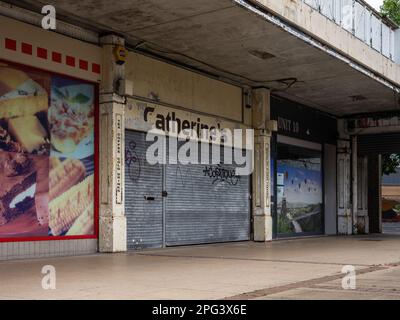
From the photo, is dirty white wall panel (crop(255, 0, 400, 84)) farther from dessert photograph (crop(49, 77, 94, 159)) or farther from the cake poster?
the cake poster

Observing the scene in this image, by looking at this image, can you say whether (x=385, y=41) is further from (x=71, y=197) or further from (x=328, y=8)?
(x=71, y=197)

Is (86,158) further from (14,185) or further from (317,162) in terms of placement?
(317,162)

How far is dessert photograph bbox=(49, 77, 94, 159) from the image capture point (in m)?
12.1

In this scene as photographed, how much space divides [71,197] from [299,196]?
405 inches

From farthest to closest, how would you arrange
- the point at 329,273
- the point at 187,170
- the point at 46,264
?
the point at 187,170 → the point at 46,264 → the point at 329,273

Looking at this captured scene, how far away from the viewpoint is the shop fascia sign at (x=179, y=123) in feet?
45.0

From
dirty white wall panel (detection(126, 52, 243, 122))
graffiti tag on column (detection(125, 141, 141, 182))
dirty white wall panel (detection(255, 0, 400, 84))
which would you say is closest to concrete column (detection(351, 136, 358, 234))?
dirty white wall panel (detection(255, 0, 400, 84))

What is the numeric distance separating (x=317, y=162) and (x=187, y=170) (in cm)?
805

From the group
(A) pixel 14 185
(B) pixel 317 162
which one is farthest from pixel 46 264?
(B) pixel 317 162

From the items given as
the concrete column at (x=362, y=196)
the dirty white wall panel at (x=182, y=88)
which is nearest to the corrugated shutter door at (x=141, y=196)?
the dirty white wall panel at (x=182, y=88)

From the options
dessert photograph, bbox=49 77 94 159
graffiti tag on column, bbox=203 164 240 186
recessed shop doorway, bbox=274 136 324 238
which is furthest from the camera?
A: recessed shop doorway, bbox=274 136 324 238

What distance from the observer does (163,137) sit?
14547mm

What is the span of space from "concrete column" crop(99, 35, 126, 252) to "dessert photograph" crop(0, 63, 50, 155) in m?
1.36
